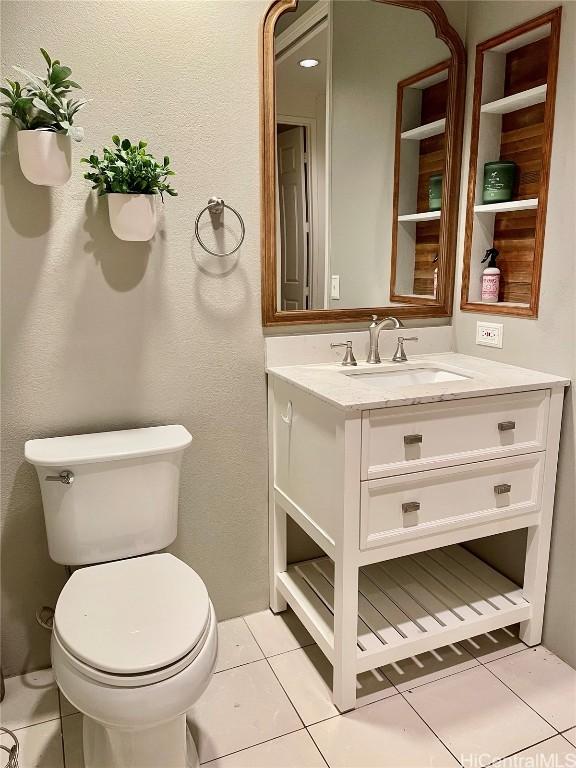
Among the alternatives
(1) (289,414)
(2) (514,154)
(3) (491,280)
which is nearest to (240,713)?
(1) (289,414)

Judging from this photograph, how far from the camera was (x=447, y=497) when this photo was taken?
169 centimetres

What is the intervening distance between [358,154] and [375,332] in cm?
60

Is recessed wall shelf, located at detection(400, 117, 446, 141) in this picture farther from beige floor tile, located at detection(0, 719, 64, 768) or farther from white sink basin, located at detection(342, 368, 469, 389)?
beige floor tile, located at detection(0, 719, 64, 768)

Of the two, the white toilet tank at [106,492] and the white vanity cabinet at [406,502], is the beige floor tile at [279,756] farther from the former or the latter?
the white toilet tank at [106,492]

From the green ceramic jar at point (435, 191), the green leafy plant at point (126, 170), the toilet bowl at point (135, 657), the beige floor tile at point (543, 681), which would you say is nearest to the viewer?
the toilet bowl at point (135, 657)

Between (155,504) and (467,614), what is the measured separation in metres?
1.03

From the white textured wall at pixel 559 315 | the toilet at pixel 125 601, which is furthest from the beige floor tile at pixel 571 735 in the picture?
the toilet at pixel 125 601

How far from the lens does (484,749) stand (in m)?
1.56

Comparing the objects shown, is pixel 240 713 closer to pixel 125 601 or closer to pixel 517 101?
pixel 125 601

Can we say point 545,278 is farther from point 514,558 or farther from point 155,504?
point 155,504

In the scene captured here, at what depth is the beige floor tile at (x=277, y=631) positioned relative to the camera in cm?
196

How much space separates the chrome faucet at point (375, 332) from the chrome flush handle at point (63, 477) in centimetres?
104

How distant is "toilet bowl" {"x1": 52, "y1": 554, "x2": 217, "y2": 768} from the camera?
1.22m

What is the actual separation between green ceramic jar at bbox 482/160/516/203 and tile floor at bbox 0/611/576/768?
4.86ft
